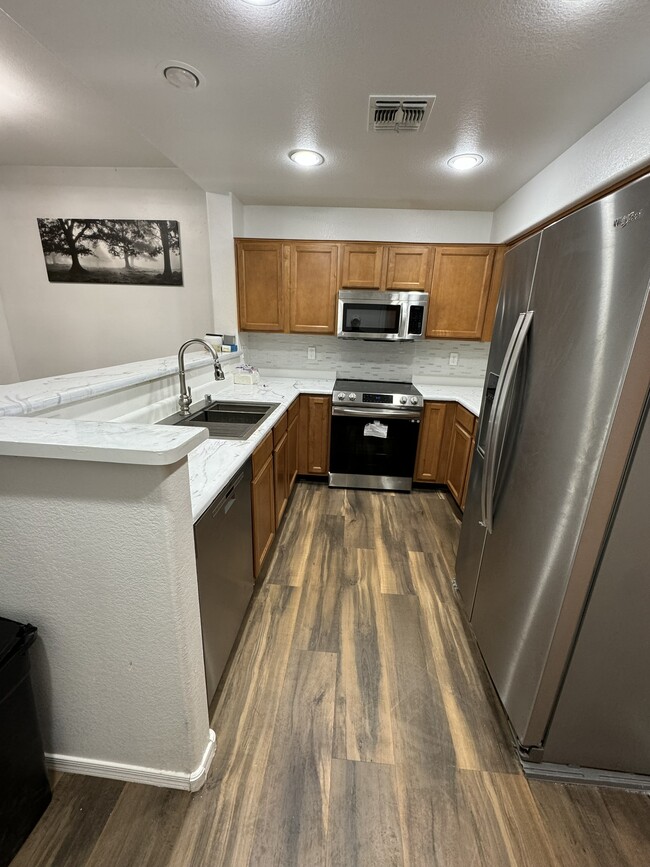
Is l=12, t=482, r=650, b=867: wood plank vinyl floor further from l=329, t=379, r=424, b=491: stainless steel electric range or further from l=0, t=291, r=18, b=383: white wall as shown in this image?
l=0, t=291, r=18, b=383: white wall

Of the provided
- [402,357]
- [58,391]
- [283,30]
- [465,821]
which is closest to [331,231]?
[402,357]

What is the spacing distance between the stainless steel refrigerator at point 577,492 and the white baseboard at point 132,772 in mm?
1080

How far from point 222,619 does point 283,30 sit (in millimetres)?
2174

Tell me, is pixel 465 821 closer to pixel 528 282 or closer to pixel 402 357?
pixel 528 282

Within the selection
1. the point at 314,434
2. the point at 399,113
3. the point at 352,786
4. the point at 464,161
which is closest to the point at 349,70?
the point at 399,113

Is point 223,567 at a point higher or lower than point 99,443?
lower

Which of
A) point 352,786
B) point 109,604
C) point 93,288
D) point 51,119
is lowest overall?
A: point 352,786

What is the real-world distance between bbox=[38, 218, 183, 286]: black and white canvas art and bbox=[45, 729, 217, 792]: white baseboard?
3.50 m

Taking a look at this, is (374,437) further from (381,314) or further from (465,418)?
(381,314)

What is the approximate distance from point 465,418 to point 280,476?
1530mm

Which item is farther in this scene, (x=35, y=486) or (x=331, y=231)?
(x=331, y=231)

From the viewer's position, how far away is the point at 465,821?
3.39 ft

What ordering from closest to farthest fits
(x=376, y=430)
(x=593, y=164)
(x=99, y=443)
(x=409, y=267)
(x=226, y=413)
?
(x=99, y=443)
(x=593, y=164)
(x=226, y=413)
(x=376, y=430)
(x=409, y=267)

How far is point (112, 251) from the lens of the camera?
336cm
